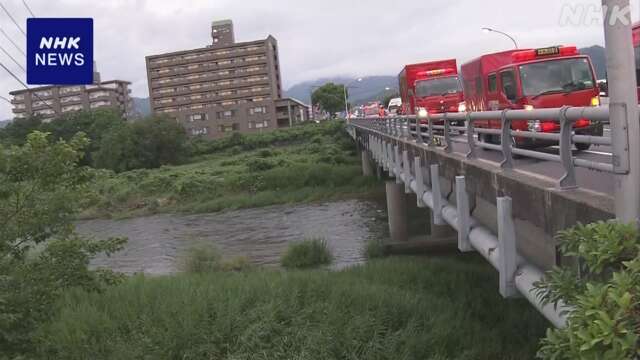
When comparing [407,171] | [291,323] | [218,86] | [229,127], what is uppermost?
[218,86]

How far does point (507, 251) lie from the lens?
6227mm

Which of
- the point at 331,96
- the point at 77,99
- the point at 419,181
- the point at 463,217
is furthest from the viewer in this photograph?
the point at 331,96

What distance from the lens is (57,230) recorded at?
8.62 metres

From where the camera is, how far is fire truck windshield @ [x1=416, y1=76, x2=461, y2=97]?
1047 inches

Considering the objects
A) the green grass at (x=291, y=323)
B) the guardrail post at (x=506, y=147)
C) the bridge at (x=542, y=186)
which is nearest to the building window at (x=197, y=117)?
the green grass at (x=291, y=323)

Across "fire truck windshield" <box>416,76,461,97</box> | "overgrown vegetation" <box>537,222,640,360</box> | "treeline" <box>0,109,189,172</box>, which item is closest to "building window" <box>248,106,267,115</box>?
"treeline" <box>0,109,189,172</box>

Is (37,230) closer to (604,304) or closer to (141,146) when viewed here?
(604,304)

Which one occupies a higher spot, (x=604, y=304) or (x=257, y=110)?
(x=257, y=110)

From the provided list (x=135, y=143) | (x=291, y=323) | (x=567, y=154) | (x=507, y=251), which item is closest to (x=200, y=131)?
(x=135, y=143)

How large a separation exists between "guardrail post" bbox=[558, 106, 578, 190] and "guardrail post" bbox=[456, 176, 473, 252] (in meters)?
3.07

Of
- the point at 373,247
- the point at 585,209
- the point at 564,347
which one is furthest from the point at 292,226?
the point at 564,347

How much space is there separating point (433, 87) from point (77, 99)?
118762mm

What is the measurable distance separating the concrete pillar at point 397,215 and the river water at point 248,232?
1462mm

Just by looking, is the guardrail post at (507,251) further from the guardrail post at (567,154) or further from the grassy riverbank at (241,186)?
the grassy riverbank at (241,186)
